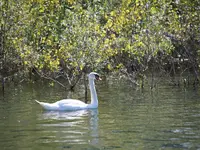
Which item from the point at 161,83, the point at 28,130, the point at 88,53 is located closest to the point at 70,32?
the point at 88,53

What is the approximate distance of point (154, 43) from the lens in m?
26.2

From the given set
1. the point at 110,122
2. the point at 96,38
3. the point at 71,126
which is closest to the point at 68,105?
the point at 110,122

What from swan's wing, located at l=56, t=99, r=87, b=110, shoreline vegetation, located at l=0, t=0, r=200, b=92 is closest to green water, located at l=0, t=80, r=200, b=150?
swan's wing, located at l=56, t=99, r=87, b=110

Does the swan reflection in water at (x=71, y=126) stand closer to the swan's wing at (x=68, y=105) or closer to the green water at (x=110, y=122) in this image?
the green water at (x=110, y=122)

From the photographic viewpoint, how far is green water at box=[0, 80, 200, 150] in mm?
13742

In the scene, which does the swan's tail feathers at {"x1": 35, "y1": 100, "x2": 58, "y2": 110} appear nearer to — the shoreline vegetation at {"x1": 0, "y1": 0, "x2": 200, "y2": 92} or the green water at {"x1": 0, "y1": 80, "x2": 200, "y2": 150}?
the green water at {"x1": 0, "y1": 80, "x2": 200, "y2": 150}

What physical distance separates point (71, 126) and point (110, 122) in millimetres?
1220

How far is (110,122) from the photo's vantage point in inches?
667

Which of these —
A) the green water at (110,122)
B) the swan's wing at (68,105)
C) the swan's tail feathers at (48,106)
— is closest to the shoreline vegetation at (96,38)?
the green water at (110,122)

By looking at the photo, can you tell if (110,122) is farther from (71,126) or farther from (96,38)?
(96,38)

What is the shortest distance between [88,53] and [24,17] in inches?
168

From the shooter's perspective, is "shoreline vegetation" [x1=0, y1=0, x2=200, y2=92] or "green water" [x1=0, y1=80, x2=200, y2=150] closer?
"green water" [x1=0, y1=80, x2=200, y2=150]

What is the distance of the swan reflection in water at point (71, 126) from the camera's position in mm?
14398

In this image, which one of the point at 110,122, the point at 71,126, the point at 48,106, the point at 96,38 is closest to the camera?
the point at 71,126
